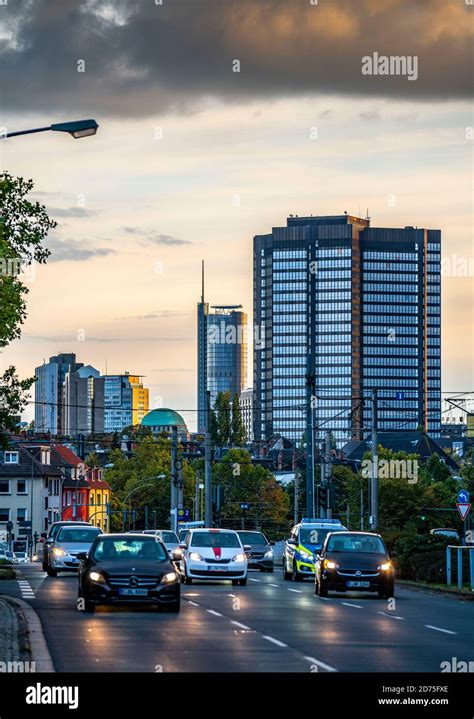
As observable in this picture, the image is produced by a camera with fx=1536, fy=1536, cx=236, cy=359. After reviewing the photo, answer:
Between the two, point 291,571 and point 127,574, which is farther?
point 291,571

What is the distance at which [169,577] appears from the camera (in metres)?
27.0

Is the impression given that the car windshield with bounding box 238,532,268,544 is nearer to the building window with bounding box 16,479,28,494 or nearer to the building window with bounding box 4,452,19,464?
the building window with bounding box 16,479,28,494

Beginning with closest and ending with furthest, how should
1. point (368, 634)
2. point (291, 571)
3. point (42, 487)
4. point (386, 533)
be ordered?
1. point (368, 634)
2. point (291, 571)
3. point (386, 533)
4. point (42, 487)

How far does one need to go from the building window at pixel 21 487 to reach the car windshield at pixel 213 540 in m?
104

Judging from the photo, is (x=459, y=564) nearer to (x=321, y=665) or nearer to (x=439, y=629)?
(x=439, y=629)

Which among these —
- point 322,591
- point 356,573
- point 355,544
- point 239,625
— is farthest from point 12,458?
point 239,625

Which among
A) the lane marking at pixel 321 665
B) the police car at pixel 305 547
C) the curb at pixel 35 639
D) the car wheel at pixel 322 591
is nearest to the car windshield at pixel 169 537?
the police car at pixel 305 547

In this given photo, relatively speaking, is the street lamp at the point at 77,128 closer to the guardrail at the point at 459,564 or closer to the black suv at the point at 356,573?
the black suv at the point at 356,573

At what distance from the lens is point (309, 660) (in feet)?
58.4
